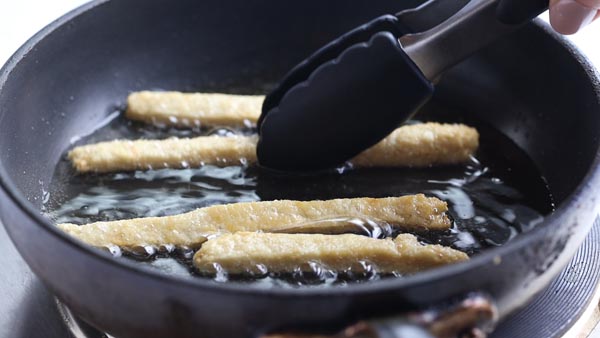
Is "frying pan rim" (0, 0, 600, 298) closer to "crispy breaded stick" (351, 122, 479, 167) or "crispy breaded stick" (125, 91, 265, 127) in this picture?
"crispy breaded stick" (351, 122, 479, 167)

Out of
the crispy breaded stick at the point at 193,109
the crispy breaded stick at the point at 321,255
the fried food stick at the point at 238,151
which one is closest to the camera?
the crispy breaded stick at the point at 321,255

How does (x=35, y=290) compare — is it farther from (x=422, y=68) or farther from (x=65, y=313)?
(x=422, y=68)

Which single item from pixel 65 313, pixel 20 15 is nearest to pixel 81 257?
pixel 65 313

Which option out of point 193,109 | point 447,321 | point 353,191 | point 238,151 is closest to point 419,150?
point 353,191

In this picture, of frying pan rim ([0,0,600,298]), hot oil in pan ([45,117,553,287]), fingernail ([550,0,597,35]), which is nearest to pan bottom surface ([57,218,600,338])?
hot oil in pan ([45,117,553,287])

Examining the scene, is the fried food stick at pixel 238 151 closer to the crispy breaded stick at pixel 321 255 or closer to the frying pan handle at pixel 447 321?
the crispy breaded stick at pixel 321 255

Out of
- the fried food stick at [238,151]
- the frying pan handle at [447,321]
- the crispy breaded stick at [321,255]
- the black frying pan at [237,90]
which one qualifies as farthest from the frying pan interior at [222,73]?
the frying pan handle at [447,321]
